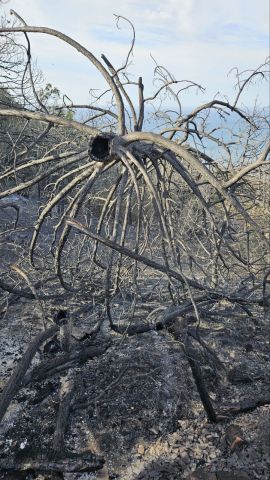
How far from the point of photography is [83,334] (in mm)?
4484

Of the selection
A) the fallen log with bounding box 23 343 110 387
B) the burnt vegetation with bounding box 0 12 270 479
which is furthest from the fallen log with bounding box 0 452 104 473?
the fallen log with bounding box 23 343 110 387

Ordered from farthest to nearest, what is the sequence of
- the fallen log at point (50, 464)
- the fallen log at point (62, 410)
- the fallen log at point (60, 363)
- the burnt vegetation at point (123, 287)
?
the fallen log at point (60, 363), the fallen log at point (62, 410), the fallen log at point (50, 464), the burnt vegetation at point (123, 287)

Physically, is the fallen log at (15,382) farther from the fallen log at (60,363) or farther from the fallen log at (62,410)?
the fallen log at (62,410)

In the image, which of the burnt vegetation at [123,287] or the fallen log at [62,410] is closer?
the burnt vegetation at [123,287]

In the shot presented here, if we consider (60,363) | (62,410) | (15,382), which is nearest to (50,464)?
(62,410)

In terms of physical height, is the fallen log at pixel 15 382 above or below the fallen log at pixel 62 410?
above

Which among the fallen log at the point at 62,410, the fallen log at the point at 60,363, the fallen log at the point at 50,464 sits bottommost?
the fallen log at the point at 50,464

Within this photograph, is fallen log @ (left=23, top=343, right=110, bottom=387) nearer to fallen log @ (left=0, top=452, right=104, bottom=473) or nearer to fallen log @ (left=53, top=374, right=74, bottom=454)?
fallen log @ (left=53, top=374, right=74, bottom=454)

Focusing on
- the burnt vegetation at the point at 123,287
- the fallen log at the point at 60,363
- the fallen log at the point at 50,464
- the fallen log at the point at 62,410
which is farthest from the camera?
the fallen log at the point at 60,363

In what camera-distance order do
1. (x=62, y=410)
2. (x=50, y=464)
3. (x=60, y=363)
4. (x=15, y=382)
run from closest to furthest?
(x=50, y=464) → (x=15, y=382) → (x=62, y=410) → (x=60, y=363)

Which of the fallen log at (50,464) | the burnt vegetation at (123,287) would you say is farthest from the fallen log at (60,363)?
the fallen log at (50,464)

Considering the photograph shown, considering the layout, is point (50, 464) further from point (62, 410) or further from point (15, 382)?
point (15, 382)

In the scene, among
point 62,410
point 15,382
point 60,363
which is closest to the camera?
point 15,382

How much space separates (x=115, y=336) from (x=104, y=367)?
0.63 metres
